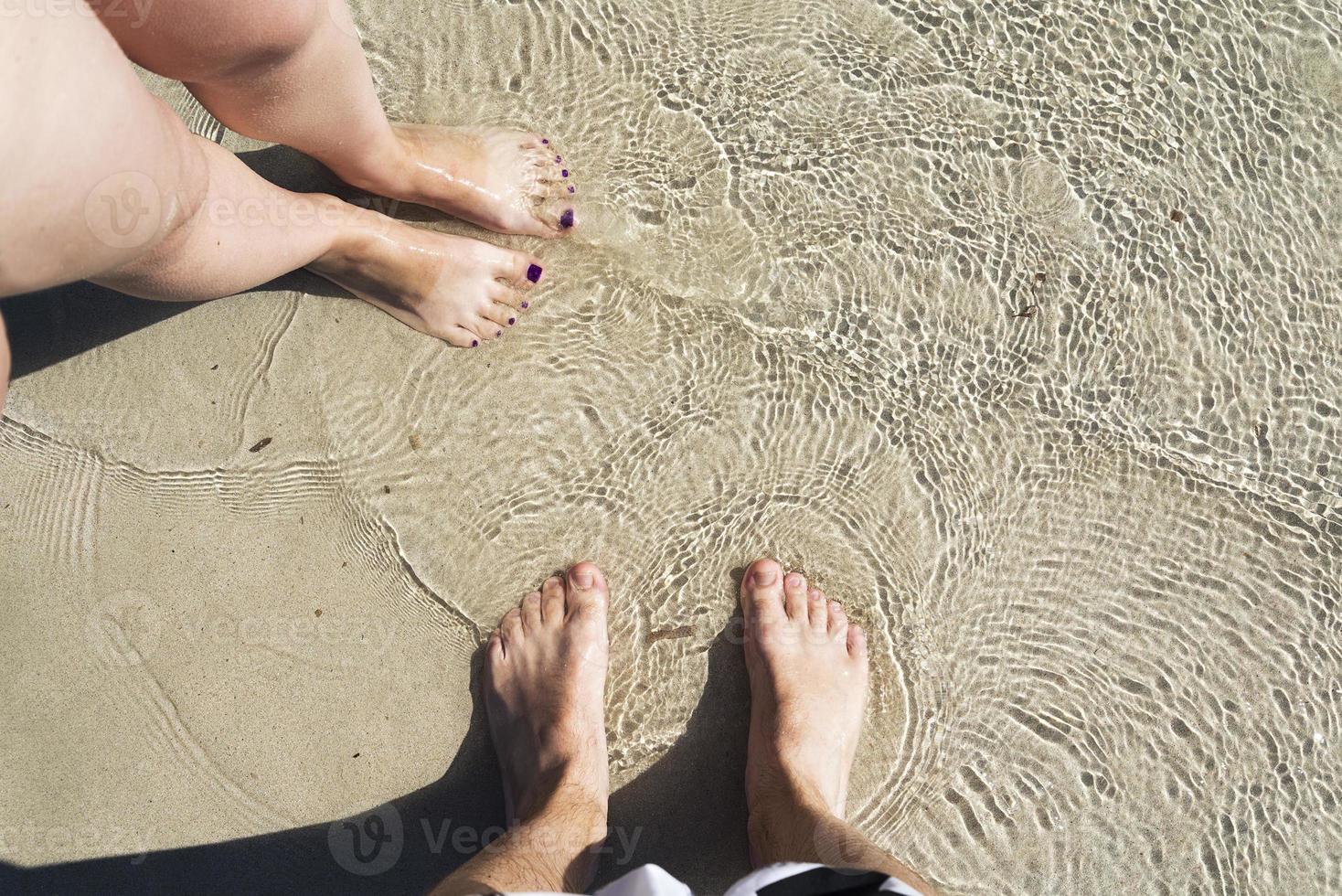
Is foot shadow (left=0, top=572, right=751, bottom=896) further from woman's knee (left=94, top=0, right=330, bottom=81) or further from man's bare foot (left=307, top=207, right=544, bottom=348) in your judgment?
woman's knee (left=94, top=0, right=330, bottom=81)

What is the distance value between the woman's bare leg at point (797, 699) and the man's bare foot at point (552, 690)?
39cm

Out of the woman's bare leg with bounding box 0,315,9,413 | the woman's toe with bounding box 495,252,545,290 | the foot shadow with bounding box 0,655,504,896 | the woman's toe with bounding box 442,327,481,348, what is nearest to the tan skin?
the foot shadow with bounding box 0,655,504,896

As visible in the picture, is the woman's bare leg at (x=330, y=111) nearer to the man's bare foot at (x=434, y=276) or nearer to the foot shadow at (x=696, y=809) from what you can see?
the man's bare foot at (x=434, y=276)

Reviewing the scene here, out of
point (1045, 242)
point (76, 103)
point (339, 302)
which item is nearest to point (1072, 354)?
point (1045, 242)

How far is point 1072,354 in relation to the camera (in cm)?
234

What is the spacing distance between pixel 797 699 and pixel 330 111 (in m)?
1.75

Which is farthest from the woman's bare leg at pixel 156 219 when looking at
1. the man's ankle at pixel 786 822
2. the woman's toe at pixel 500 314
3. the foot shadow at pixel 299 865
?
the man's ankle at pixel 786 822

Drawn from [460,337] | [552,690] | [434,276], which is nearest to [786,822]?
[552,690]

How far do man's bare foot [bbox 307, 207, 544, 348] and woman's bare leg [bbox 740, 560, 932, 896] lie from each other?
3.14ft

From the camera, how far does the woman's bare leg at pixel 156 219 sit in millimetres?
1139

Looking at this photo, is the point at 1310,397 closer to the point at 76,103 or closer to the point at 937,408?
the point at 937,408

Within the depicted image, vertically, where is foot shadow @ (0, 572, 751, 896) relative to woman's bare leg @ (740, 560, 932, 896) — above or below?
below

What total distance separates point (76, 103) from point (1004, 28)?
2.23 metres

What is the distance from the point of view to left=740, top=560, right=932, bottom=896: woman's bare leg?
2162 millimetres
